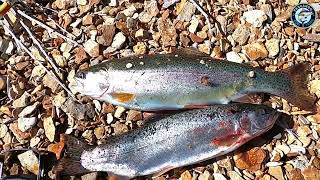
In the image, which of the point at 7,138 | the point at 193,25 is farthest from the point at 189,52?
the point at 7,138

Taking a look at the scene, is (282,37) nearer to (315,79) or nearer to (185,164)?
(315,79)

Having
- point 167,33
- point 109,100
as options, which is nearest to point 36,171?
point 109,100

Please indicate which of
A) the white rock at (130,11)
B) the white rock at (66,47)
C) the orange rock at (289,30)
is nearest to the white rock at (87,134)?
the white rock at (66,47)

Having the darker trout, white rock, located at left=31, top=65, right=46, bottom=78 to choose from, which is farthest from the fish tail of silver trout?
white rock, located at left=31, top=65, right=46, bottom=78

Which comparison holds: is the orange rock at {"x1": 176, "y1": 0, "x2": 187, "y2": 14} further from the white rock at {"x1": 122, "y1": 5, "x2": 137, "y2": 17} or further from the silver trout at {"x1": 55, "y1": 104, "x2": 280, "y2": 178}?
the silver trout at {"x1": 55, "y1": 104, "x2": 280, "y2": 178}

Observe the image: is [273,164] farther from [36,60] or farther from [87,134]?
[36,60]

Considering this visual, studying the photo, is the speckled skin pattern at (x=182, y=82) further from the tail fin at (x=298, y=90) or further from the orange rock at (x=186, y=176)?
the orange rock at (x=186, y=176)
